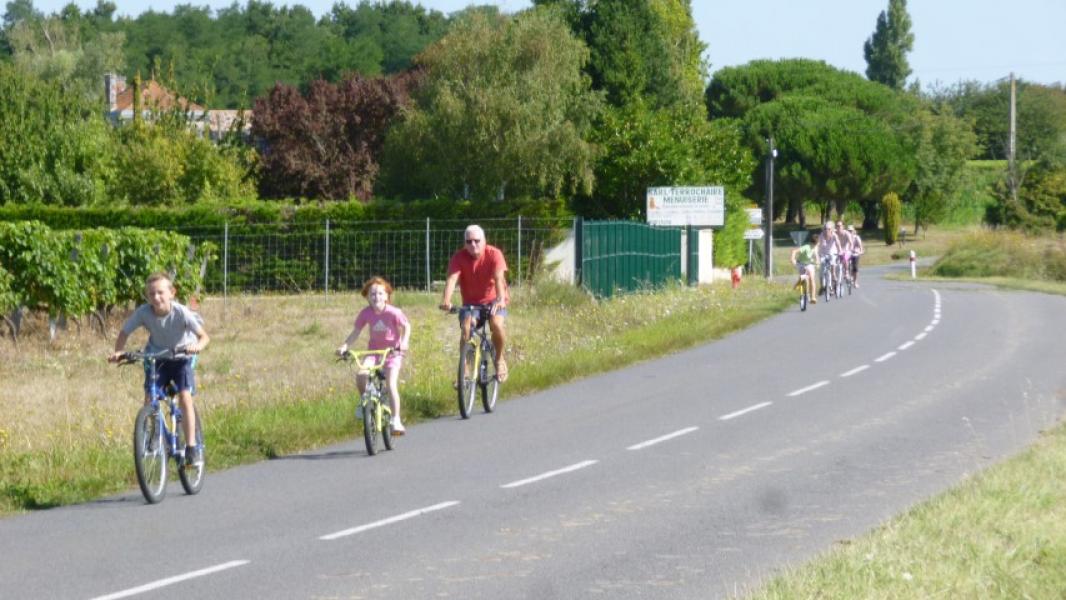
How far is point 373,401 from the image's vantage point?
14.0 metres

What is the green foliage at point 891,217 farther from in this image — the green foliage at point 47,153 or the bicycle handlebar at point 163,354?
the bicycle handlebar at point 163,354

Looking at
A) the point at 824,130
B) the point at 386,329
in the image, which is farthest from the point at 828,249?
the point at 824,130

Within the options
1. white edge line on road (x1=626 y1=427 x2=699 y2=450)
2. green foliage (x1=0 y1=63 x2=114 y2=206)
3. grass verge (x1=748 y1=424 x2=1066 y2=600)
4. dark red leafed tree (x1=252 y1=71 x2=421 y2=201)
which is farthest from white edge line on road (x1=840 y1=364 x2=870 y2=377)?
dark red leafed tree (x1=252 y1=71 x2=421 y2=201)

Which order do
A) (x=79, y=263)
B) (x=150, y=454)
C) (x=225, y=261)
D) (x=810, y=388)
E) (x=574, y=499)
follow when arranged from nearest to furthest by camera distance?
(x=574, y=499)
(x=150, y=454)
(x=810, y=388)
(x=79, y=263)
(x=225, y=261)

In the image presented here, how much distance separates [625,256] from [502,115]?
15577 millimetres

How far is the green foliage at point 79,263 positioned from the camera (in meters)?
27.5

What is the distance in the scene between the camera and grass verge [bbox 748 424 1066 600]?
7629mm

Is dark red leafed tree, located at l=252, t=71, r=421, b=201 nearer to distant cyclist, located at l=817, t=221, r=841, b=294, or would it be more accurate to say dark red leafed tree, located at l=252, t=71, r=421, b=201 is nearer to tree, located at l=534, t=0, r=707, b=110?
tree, located at l=534, t=0, r=707, b=110

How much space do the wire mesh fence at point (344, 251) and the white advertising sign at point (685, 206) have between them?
5783 mm

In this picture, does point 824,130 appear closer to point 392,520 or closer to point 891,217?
point 891,217

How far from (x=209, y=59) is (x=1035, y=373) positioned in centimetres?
12931

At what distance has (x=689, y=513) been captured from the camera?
35.1 ft

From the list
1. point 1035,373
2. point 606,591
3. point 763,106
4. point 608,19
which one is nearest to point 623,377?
point 1035,373

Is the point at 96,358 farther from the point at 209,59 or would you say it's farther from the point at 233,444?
the point at 209,59
